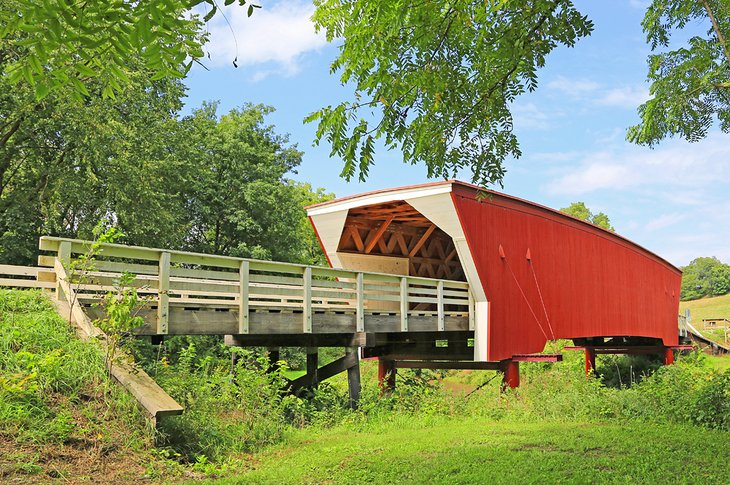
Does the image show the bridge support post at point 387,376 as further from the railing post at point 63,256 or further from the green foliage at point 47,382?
the green foliage at point 47,382

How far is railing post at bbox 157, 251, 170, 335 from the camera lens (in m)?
7.59

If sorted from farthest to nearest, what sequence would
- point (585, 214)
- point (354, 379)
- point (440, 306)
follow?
point (585, 214), point (440, 306), point (354, 379)

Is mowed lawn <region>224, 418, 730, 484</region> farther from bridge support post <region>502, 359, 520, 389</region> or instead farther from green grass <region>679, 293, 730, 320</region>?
green grass <region>679, 293, 730, 320</region>

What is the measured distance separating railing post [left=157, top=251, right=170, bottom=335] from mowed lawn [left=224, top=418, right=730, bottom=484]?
209 cm

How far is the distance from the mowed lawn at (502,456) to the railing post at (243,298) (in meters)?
1.72

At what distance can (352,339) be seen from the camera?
10.8 metres

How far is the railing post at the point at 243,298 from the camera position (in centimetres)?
861

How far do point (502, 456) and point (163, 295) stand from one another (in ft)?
14.6

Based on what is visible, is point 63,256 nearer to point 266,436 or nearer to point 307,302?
point 266,436

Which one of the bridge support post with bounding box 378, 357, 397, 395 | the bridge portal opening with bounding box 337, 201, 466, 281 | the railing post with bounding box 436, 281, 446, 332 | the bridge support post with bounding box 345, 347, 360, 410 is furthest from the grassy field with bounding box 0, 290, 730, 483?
the bridge portal opening with bounding box 337, 201, 466, 281

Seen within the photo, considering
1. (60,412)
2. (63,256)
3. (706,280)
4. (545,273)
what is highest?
(706,280)

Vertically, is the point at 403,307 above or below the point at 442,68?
below

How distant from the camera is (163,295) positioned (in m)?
7.68

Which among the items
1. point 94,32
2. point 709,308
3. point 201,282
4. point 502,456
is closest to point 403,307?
point 201,282
